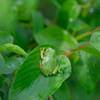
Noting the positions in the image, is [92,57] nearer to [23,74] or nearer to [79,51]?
[79,51]

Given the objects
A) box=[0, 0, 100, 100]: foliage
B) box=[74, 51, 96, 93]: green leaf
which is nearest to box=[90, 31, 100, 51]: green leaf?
box=[0, 0, 100, 100]: foliage

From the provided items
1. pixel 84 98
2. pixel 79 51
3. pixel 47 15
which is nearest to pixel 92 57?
pixel 79 51

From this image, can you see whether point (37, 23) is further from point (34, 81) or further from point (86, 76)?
point (34, 81)

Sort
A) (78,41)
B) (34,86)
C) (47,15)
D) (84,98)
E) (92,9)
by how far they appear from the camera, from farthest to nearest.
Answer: (47,15) < (92,9) < (84,98) < (78,41) < (34,86)

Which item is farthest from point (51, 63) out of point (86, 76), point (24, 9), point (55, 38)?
point (24, 9)

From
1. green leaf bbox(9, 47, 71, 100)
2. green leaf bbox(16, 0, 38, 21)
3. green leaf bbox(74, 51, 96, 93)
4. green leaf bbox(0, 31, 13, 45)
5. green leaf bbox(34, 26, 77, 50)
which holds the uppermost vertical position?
green leaf bbox(0, 31, 13, 45)

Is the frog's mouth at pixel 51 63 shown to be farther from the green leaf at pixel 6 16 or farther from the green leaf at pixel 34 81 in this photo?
the green leaf at pixel 6 16

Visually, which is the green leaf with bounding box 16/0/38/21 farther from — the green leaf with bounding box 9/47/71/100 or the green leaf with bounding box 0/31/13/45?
the green leaf with bounding box 9/47/71/100
